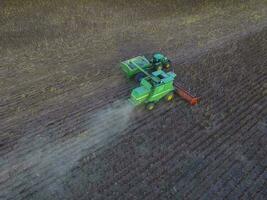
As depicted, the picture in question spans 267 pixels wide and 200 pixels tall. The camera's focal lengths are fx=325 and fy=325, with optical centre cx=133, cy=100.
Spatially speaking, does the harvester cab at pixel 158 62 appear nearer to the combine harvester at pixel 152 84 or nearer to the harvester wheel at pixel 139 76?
the combine harvester at pixel 152 84

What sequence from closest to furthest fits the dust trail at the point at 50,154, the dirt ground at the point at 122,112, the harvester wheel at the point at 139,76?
1. the dust trail at the point at 50,154
2. the dirt ground at the point at 122,112
3. the harvester wheel at the point at 139,76

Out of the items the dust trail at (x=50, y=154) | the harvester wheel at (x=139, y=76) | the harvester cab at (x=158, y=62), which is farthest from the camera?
the harvester cab at (x=158, y=62)

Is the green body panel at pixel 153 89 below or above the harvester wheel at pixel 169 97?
above

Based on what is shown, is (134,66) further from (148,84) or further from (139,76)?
(148,84)

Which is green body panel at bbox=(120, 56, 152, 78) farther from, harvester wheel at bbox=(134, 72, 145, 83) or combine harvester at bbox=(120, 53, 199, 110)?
harvester wheel at bbox=(134, 72, 145, 83)

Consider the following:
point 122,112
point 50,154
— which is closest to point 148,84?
point 122,112

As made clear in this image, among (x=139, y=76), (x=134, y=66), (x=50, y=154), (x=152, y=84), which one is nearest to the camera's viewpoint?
(x=50, y=154)

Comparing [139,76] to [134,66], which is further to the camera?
[134,66]

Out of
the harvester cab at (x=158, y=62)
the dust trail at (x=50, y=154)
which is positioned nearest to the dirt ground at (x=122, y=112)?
the dust trail at (x=50, y=154)
